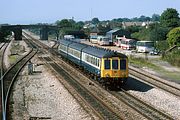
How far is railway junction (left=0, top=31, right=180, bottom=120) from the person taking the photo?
20719 mm

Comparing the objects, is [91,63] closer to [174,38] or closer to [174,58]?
[174,58]

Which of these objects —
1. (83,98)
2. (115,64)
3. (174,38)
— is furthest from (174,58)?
(83,98)

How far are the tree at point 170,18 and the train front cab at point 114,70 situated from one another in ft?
248

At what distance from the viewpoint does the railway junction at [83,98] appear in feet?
68.0

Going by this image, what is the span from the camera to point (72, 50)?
1741 inches

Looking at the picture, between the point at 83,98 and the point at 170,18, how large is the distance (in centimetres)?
8419

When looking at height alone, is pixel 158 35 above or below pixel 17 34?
above

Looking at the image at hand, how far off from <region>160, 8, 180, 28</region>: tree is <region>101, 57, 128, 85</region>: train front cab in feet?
248

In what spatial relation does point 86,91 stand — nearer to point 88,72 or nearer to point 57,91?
point 57,91

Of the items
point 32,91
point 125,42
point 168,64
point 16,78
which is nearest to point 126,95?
point 32,91

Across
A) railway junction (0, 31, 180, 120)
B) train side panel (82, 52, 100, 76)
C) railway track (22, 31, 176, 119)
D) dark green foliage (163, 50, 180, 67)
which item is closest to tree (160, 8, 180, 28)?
dark green foliage (163, 50, 180, 67)

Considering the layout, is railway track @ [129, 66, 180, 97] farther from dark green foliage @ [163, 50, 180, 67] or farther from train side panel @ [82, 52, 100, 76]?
dark green foliage @ [163, 50, 180, 67]

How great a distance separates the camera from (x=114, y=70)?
92.9 ft

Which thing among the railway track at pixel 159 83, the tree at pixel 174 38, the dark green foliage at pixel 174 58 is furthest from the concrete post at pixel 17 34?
the railway track at pixel 159 83
